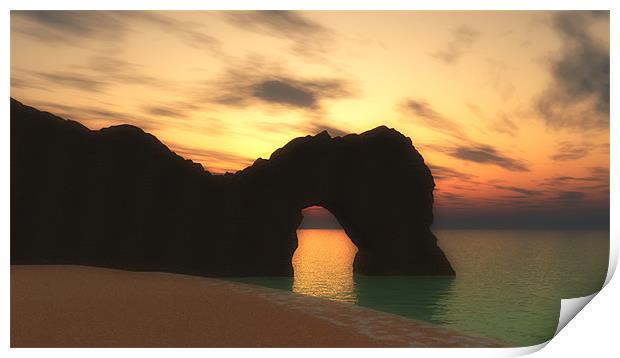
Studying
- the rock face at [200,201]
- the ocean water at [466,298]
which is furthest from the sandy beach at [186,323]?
the rock face at [200,201]

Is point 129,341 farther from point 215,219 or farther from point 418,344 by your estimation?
point 215,219

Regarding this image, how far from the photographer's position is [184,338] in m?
8.23

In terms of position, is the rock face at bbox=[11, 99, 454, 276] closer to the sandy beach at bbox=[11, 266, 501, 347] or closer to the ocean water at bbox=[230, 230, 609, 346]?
the ocean water at bbox=[230, 230, 609, 346]

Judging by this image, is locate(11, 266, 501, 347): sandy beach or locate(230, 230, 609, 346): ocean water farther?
locate(230, 230, 609, 346): ocean water

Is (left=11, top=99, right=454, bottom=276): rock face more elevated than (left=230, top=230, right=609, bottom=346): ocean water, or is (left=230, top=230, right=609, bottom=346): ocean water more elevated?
(left=11, top=99, right=454, bottom=276): rock face

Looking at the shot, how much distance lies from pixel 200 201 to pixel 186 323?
44.0 ft

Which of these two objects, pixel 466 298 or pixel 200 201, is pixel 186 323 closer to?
pixel 466 298

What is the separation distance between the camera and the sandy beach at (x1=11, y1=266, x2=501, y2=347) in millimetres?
7996

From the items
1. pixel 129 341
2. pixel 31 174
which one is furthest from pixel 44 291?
pixel 31 174

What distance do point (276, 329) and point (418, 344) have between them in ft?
6.42

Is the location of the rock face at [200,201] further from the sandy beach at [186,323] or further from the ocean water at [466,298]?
the sandy beach at [186,323]

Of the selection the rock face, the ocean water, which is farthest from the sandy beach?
the rock face

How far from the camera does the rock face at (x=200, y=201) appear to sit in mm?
18062

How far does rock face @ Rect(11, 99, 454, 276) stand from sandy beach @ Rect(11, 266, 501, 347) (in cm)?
785
